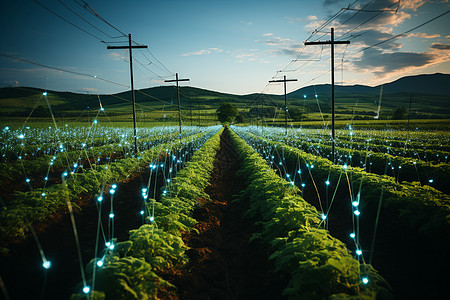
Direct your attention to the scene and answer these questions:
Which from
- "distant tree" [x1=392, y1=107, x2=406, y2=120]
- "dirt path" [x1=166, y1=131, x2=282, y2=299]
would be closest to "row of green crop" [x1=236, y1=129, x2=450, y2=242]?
"dirt path" [x1=166, y1=131, x2=282, y2=299]

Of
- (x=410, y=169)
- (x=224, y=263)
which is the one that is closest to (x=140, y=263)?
(x=224, y=263)

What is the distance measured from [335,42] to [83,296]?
53.2ft

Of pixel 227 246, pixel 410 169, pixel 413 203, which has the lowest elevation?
pixel 227 246

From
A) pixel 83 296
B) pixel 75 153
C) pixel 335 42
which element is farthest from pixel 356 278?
pixel 75 153

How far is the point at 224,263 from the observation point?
501cm

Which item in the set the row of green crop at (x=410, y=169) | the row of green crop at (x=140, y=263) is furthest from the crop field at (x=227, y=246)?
the row of green crop at (x=410, y=169)

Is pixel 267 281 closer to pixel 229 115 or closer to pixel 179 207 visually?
pixel 179 207

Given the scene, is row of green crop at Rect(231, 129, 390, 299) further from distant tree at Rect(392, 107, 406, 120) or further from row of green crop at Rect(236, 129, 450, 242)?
distant tree at Rect(392, 107, 406, 120)

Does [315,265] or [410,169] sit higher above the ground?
[315,265]

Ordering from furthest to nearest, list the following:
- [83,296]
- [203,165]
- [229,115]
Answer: [229,115] → [203,165] → [83,296]

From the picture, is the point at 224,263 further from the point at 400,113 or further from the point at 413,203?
the point at 400,113

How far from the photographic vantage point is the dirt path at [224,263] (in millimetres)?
4047

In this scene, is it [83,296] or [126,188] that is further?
[126,188]

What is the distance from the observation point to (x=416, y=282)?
159 inches
